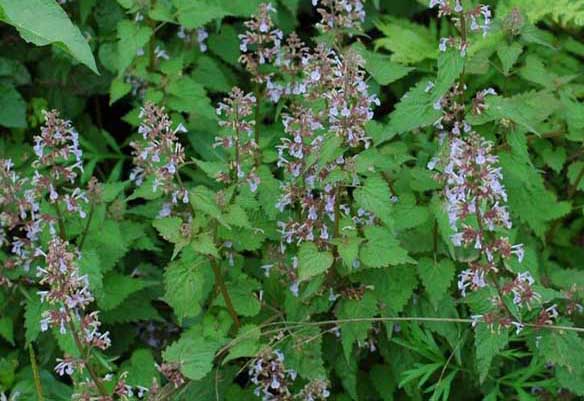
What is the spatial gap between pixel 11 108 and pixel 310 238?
1.87m

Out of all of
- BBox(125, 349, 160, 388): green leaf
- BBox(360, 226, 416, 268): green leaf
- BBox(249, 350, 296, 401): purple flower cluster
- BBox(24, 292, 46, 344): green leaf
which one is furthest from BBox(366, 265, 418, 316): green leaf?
BBox(24, 292, 46, 344): green leaf

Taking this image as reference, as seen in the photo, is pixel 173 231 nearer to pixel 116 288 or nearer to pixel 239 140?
pixel 239 140

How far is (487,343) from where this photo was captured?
305 cm

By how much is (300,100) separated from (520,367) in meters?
1.29

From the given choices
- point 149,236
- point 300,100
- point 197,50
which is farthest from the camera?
point 197,50

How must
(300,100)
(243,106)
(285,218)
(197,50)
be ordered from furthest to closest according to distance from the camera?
1. (197,50)
2. (300,100)
3. (285,218)
4. (243,106)

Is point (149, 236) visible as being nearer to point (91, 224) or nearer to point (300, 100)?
point (91, 224)

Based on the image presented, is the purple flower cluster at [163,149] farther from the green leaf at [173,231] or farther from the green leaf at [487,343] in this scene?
the green leaf at [487,343]

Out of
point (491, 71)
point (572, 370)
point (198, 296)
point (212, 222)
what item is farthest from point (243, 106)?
point (491, 71)

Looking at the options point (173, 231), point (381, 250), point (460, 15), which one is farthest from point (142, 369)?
point (460, 15)

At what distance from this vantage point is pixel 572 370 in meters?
3.15

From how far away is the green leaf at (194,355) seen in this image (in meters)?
2.95

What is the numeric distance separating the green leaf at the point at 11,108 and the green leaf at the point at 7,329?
3.39 feet

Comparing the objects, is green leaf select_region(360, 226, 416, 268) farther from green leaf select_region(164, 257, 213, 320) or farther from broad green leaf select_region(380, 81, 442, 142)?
green leaf select_region(164, 257, 213, 320)
